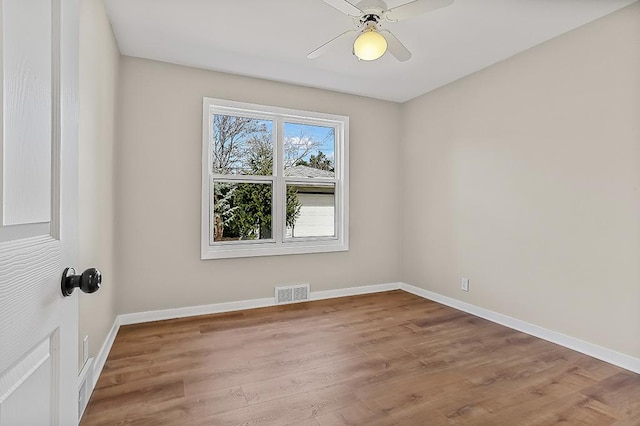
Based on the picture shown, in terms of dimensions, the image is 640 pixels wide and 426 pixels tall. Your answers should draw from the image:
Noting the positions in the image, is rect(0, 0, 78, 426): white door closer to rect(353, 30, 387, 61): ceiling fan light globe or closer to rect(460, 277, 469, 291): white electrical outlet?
rect(353, 30, 387, 61): ceiling fan light globe

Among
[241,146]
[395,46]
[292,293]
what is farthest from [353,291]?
[395,46]

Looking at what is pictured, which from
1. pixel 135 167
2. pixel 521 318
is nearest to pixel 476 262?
pixel 521 318

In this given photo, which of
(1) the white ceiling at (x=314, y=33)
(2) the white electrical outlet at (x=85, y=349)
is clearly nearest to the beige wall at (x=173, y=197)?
(1) the white ceiling at (x=314, y=33)

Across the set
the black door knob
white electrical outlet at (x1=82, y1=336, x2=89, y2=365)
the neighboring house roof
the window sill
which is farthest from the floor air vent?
the black door knob

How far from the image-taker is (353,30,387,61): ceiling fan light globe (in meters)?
2.12

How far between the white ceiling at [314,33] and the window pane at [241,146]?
0.54 m

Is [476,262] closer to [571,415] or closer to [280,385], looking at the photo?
[571,415]

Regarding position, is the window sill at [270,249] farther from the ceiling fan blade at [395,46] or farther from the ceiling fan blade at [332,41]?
the ceiling fan blade at [395,46]

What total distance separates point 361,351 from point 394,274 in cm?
208

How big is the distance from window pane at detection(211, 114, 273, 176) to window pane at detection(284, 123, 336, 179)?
0.23 metres

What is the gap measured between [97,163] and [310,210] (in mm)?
2385

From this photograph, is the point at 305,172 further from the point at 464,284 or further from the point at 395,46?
the point at 464,284

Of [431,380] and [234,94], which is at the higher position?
[234,94]

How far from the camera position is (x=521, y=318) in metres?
3.10
